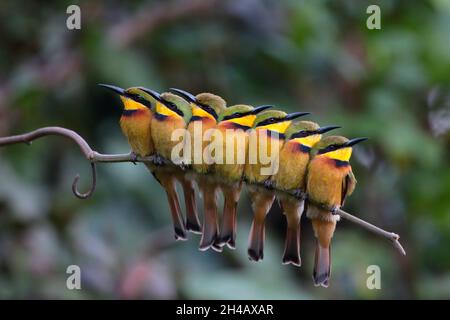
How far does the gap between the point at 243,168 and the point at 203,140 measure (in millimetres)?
155

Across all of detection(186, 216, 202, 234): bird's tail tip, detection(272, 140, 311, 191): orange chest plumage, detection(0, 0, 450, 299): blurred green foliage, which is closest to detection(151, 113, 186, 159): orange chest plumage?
detection(186, 216, 202, 234): bird's tail tip

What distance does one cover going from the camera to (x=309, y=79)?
5773 millimetres

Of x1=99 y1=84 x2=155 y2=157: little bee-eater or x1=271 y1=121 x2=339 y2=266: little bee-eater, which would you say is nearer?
x1=271 y1=121 x2=339 y2=266: little bee-eater

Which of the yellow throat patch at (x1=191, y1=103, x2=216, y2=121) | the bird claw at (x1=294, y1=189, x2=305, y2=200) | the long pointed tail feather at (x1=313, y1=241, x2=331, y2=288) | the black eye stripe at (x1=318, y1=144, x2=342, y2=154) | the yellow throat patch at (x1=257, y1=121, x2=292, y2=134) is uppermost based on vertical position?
the yellow throat patch at (x1=191, y1=103, x2=216, y2=121)

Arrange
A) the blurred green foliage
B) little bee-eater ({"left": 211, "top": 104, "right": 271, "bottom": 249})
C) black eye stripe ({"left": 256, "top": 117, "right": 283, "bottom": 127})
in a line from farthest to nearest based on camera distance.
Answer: the blurred green foliage → black eye stripe ({"left": 256, "top": 117, "right": 283, "bottom": 127}) → little bee-eater ({"left": 211, "top": 104, "right": 271, "bottom": 249})

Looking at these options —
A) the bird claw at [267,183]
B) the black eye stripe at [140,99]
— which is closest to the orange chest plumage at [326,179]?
the bird claw at [267,183]

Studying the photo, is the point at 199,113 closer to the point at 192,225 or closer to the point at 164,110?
the point at 164,110

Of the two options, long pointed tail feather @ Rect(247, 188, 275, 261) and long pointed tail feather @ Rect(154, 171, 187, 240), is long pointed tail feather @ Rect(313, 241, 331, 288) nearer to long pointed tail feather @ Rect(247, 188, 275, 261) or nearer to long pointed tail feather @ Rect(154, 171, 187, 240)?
long pointed tail feather @ Rect(247, 188, 275, 261)

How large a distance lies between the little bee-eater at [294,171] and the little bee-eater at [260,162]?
0.09ft

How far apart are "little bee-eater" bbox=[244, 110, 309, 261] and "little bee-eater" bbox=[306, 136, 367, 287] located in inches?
5.3

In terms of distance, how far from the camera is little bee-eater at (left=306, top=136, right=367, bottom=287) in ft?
8.82

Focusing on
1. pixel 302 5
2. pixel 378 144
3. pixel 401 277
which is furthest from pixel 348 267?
pixel 302 5

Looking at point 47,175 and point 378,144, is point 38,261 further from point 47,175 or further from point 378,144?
point 378,144

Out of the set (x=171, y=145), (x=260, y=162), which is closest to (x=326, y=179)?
(x=260, y=162)
